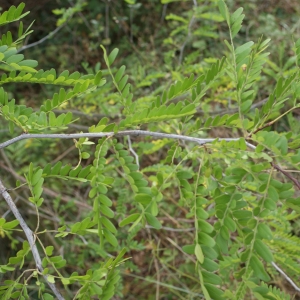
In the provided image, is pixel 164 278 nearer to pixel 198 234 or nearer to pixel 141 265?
pixel 141 265

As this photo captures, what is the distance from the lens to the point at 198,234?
691mm

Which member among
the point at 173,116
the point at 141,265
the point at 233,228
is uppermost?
the point at 173,116

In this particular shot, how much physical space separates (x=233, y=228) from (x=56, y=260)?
400 millimetres

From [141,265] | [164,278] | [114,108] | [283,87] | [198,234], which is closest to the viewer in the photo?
[198,234]

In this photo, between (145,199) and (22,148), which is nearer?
(145,199)

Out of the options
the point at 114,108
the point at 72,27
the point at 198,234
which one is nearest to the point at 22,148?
the point at 114,108

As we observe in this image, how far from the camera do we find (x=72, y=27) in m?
4.00

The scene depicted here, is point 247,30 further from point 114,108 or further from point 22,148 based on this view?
point 22,148

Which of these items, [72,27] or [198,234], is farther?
[72,27]

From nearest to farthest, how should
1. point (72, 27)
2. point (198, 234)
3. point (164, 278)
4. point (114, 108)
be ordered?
point (198, 234)
point (114, 108)
point (164, 278)
point (72, 27)

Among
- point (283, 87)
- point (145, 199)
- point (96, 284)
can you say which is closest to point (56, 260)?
point (96, 284)

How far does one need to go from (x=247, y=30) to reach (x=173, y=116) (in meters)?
3.17

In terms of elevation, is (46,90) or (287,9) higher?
(287,9)

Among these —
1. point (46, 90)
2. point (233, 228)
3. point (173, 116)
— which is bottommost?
point (46, 90)
